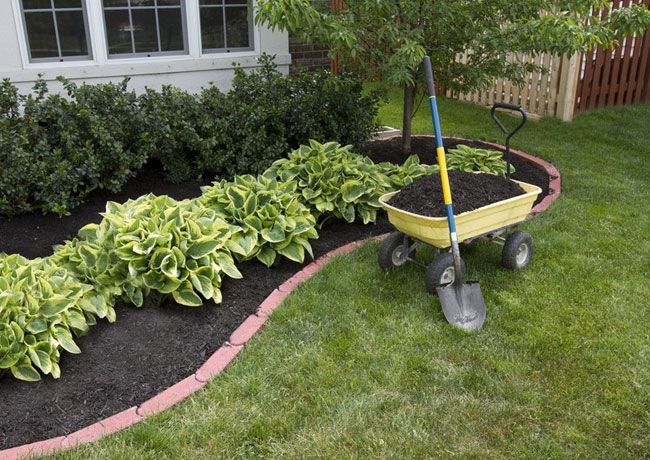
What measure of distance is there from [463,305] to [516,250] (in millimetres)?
745

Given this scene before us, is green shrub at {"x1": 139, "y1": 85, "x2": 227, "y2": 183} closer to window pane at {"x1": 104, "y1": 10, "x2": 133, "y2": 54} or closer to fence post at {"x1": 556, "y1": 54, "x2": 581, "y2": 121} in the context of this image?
window pane at {"x1": 104, "y1": 10, "x2": 133, "y2": 54}

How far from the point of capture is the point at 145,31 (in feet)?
19.1

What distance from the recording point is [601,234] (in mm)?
4727

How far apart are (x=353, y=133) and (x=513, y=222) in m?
2.30

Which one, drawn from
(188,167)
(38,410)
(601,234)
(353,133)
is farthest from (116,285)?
(601,234)

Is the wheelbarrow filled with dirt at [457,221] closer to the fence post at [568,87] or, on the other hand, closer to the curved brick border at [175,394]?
the curved brick border at [175,394]

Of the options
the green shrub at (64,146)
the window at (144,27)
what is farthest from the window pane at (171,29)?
the green shrub at (64,146)

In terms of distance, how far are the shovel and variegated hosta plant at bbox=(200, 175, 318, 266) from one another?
3.44 ft

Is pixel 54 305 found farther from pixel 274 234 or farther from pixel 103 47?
pixel 103 47

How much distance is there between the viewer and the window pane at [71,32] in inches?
215

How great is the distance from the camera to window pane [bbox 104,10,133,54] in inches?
222

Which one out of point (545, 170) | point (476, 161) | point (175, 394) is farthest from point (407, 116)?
point (175, 394)

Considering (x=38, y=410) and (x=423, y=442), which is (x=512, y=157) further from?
(x=38, y=410)

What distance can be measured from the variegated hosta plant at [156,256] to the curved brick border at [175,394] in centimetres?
27
